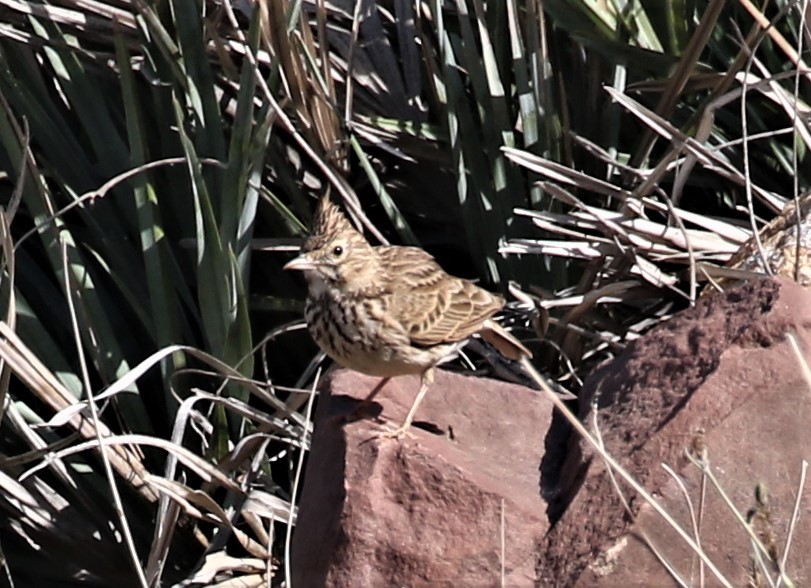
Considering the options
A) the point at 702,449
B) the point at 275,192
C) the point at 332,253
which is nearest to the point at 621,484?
the point at 702,449

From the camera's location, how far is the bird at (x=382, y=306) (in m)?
4.03

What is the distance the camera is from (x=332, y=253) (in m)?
4.18

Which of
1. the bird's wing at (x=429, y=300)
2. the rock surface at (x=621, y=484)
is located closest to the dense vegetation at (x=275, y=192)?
the bird's wing at (x=429, y=300)

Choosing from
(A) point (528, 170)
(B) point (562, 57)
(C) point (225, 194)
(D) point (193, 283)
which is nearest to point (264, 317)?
(D) point (193, 283)

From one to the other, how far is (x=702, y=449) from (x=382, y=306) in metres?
1.33

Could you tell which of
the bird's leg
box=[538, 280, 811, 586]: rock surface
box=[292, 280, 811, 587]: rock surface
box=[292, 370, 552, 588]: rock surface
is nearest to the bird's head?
the bird's leg

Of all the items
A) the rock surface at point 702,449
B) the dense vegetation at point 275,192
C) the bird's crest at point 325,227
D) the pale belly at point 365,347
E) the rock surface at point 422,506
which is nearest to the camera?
the rock surface at point 702,449

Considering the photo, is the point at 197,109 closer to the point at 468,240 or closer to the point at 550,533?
the point at 468,240

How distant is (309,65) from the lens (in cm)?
476

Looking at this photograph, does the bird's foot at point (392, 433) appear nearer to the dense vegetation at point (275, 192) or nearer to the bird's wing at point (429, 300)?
the bird's wing at point (429, 300)

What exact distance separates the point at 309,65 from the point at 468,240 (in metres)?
0.81

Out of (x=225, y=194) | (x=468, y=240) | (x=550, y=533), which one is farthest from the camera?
(x=468, y=240)

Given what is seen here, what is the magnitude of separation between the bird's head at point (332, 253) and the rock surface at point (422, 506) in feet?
1.43

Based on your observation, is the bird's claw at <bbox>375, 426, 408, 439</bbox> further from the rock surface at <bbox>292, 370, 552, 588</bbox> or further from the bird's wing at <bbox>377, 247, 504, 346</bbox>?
the bird's wing at <bbox>377, 247, 504, 346</bbox>
